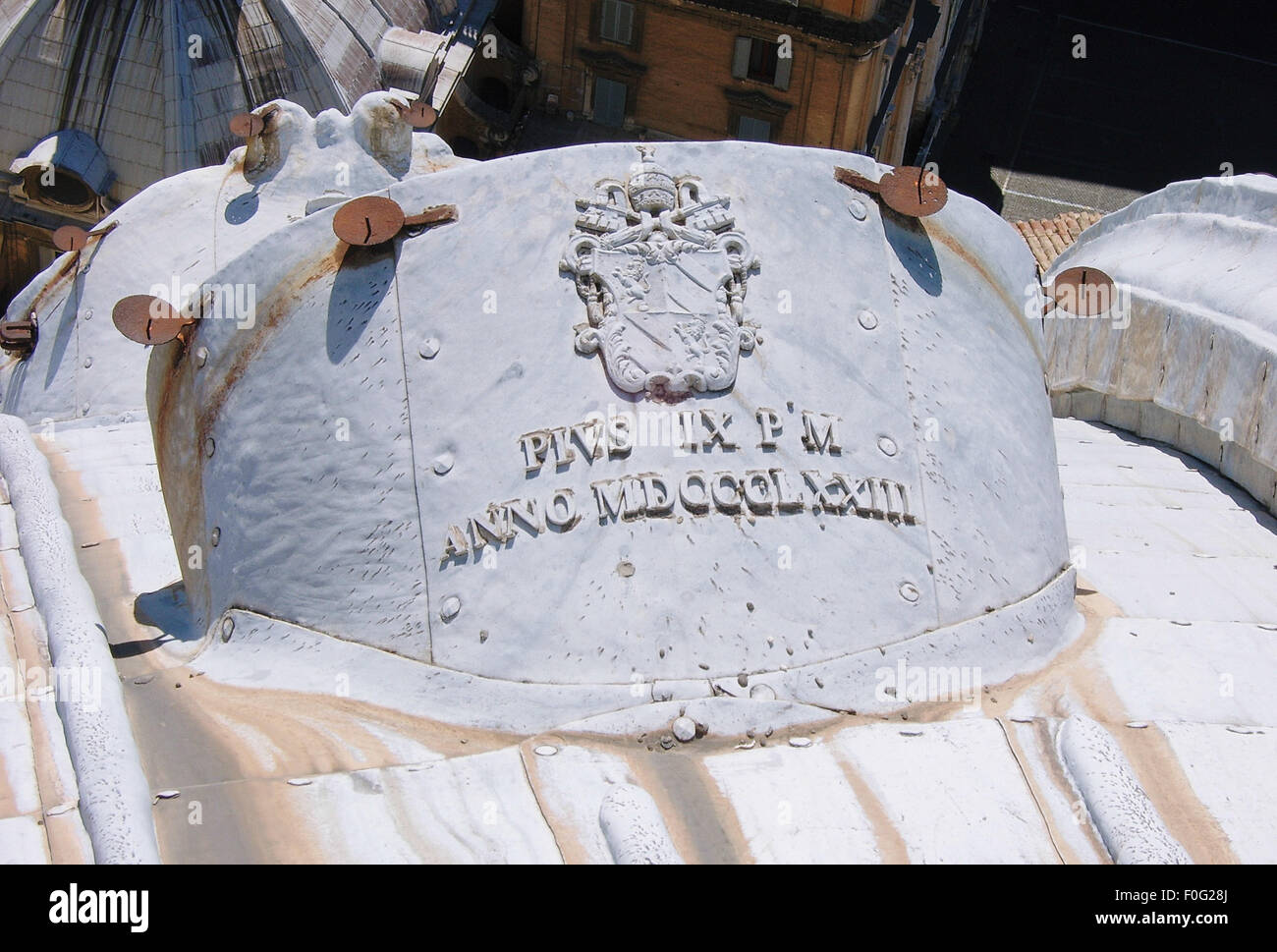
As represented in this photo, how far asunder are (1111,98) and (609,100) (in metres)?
12.1

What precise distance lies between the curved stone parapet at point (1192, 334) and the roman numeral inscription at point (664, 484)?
12.9ft

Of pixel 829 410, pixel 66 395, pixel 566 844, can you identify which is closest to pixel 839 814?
pixel 566 844

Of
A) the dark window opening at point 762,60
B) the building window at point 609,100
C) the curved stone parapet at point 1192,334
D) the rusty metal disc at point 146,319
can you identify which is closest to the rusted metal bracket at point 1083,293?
the curved stone parapet at point 1192,334

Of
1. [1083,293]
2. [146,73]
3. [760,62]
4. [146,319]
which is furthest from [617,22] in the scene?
[146,319]

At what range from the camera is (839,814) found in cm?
443

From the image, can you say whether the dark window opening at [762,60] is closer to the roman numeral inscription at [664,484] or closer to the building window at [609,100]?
the building window at [609,100]

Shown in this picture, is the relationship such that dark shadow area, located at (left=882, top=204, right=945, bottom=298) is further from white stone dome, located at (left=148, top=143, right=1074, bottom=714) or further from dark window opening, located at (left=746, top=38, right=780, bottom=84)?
dark window opening, located at (left=746, top=38, right=780, bottom=84)

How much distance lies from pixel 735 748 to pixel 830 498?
97cm

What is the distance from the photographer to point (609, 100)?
31.5m

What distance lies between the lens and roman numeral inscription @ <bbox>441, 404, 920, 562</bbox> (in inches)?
195

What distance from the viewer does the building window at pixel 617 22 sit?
100 ft

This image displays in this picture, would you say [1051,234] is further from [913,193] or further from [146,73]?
[913,193]

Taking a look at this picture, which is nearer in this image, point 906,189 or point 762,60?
point 906,189
